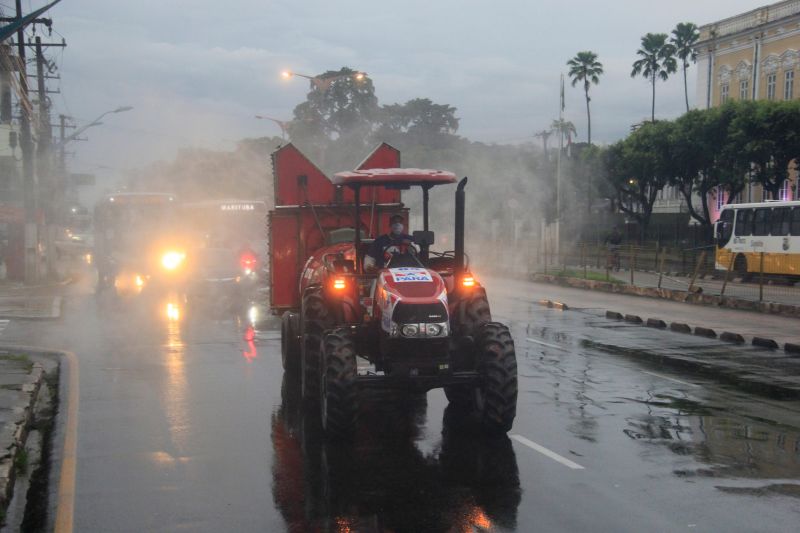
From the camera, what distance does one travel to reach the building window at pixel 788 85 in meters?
49.4

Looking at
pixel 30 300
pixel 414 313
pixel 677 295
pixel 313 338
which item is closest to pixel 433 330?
pixel 414 313

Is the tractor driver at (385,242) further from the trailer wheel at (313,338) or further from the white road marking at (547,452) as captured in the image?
the white road marking at (547,452)

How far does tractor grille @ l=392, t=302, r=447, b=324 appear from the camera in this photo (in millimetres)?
8305

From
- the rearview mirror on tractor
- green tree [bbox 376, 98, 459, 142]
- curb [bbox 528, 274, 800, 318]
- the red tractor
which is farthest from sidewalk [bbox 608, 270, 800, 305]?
green tree [bbox 376, 98, 459, 142]

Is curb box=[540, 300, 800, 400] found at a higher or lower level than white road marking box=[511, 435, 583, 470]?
lower

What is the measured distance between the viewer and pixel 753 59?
53031 millimetres

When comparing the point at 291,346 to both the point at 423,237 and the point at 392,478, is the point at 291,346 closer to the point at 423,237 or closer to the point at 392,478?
the point at 423,237

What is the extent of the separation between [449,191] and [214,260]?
2002 cm

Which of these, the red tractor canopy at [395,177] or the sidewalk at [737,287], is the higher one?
the red tractor canopy at [395,177]

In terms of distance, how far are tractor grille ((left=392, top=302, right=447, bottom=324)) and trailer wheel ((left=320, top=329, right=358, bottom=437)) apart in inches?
26.3

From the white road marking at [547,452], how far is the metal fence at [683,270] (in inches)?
685

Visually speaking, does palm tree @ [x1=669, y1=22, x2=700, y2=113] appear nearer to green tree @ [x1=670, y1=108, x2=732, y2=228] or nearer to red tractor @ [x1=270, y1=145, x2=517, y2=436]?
green tree @ [x1=670, y1=108, x2=732, y2=228]

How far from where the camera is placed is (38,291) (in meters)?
29.4

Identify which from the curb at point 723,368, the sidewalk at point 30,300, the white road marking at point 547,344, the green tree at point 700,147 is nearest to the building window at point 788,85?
the green tree at point 700,147
